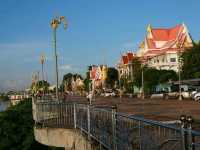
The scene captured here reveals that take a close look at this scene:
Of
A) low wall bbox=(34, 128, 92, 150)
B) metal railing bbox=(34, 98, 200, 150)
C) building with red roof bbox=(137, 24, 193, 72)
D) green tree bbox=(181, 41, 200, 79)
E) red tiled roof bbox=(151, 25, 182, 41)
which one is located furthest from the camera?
red tiled roof bbox=(151, 25, 182, 41)

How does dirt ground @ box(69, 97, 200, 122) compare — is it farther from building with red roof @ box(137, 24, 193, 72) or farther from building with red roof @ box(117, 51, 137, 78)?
building with red roof @ box(117, 51, 137, 78)

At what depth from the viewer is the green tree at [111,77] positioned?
14290cm

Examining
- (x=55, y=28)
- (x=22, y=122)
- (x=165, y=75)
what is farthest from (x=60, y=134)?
(x=165, y=75)

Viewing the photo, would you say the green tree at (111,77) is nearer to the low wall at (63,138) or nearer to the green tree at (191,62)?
the green tree at (191,62)

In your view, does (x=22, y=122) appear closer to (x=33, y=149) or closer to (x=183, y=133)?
(x=33, y=149)

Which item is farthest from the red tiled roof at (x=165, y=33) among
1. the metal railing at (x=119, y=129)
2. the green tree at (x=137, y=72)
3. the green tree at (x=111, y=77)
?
the metal railing at (x=119, y=129)

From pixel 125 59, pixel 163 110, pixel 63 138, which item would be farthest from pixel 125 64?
pixel 63 138

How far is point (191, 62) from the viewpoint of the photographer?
76625 mm

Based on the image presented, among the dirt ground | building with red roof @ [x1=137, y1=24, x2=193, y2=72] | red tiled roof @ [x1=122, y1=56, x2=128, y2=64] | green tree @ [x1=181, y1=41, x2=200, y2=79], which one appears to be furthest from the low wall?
red tiled roof @ [x1=122, y1=56, x2=128, y2=64]

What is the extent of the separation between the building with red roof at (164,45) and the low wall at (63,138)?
8165cm

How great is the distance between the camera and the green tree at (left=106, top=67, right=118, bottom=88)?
143 m

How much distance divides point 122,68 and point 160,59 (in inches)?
1160

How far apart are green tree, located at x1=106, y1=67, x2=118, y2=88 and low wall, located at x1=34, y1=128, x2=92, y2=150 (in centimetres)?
12371

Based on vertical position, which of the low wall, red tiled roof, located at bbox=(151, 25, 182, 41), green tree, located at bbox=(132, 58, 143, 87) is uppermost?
red tiled roof, located at bbox=(151, 25, 182, 41)
